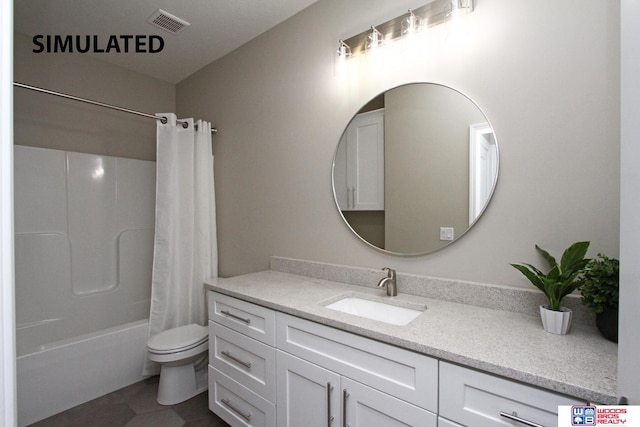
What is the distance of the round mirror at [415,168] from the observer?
54.3 inches

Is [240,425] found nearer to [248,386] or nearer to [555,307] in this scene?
[248,386]

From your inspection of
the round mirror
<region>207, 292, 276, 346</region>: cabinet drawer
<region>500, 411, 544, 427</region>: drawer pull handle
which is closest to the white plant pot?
<region>500, 411, 544, 427</region>: drawer pull handle

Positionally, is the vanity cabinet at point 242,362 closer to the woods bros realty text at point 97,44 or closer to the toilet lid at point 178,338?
the toilet lid at point 178,338

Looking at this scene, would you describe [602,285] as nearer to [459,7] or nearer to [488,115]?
[488,115]

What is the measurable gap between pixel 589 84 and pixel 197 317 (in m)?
2.79

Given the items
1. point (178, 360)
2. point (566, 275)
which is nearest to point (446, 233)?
point (566, 275)

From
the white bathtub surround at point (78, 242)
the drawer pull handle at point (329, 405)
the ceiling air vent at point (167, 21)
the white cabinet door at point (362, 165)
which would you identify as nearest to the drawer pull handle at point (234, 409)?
the drawer pull handle at point (329, 405)

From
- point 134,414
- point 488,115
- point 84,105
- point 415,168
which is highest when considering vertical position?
point 84,105

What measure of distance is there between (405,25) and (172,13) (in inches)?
62.3

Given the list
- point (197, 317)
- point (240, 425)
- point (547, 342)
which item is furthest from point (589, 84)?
point (197, 317)

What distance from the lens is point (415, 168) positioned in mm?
1554

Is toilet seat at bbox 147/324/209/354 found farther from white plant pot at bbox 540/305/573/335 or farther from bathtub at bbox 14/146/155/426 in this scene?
white plant pot at bbox 540/305/573/335

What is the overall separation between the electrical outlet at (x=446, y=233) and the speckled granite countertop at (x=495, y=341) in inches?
12.0

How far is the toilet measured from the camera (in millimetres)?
1941
